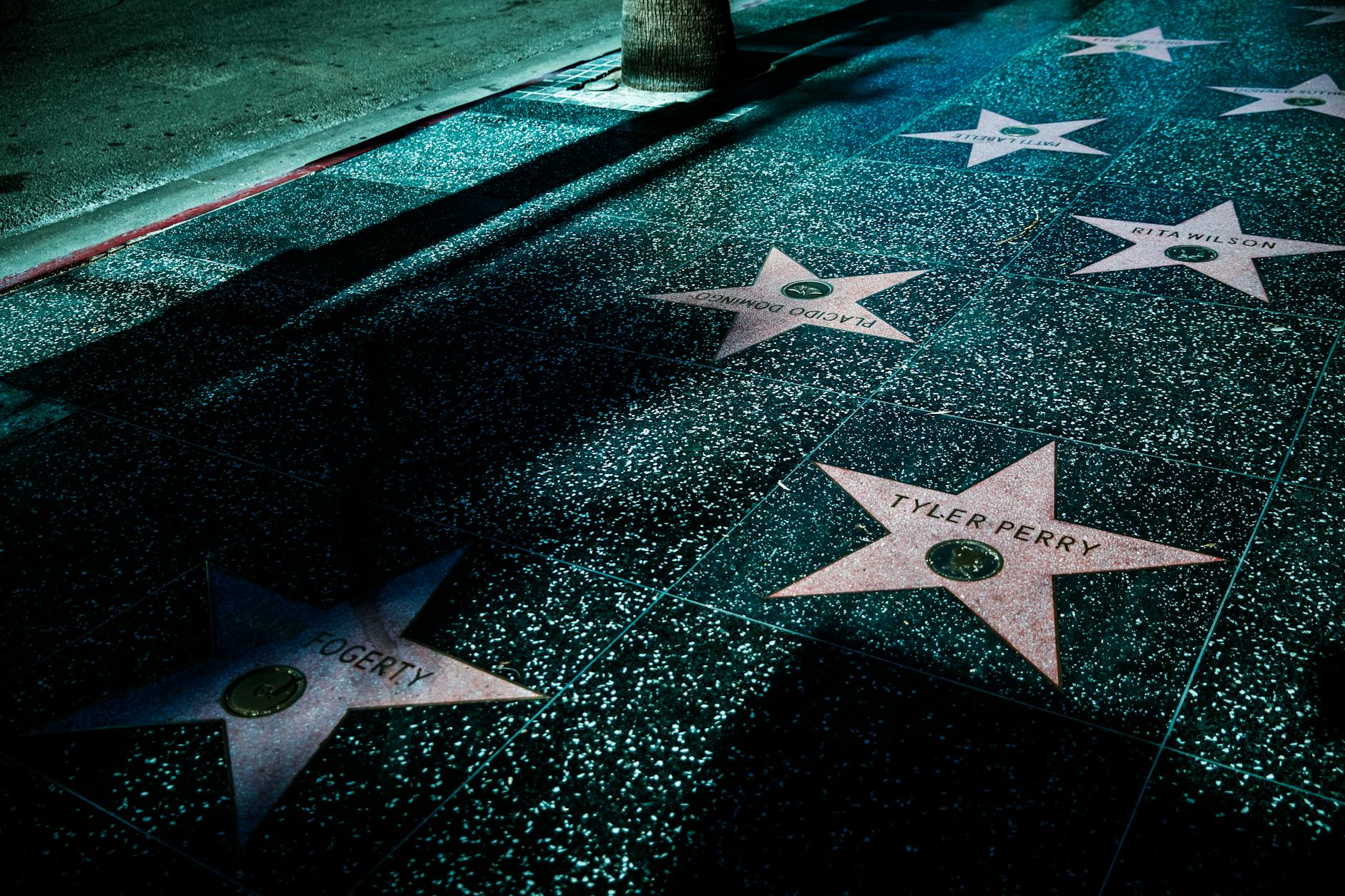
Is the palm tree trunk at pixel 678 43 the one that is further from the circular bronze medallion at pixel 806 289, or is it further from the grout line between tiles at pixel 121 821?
the grout line between tiles at pixel 121 821

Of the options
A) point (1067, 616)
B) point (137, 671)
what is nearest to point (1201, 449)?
point (1067, 616)

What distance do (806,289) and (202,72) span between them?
20.8 ft

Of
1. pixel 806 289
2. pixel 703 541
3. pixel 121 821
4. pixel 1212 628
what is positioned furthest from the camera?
pixel 806 289

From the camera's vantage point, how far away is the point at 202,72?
792 centimetres

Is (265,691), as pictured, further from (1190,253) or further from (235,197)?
(235,197)

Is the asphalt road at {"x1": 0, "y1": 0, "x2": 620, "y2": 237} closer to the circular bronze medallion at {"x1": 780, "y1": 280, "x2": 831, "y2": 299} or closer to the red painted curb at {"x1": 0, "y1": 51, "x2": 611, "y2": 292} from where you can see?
the red painted curb at {"x1": 0, "y1": 51, "x2": 611, "y2": 292}

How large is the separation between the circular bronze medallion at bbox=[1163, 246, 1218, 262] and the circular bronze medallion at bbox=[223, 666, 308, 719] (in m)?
3.02

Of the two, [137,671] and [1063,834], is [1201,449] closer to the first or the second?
[1063,834]

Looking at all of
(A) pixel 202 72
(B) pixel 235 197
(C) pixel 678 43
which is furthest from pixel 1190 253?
(A) pixel 202 72

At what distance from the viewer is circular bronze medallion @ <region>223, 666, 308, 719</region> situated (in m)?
1.97

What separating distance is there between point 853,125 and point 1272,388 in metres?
2.96

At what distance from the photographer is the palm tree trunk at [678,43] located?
232 inches

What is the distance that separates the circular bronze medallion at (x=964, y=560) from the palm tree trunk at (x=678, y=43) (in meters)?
4.45

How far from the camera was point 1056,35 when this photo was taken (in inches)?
263
